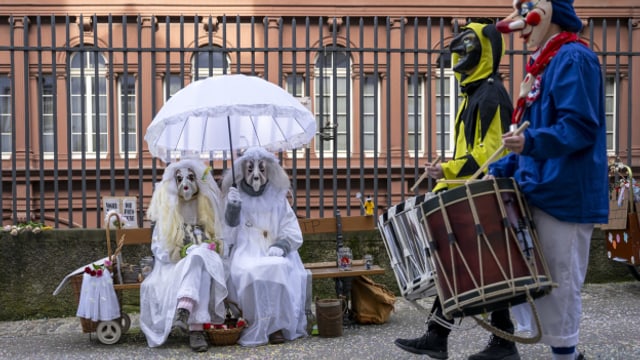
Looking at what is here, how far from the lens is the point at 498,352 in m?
4.70

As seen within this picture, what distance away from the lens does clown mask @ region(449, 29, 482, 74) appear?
4.84 meters

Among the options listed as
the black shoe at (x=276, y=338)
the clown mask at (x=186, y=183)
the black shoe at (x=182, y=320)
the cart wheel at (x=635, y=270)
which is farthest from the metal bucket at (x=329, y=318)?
the cart wheel at (x=635, y=270)

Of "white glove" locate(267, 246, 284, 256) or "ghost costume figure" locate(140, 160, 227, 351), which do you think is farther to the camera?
"white glove" locate(267, 246, 284, 256)

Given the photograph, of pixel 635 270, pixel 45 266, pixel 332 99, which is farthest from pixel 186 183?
pixel 635 270

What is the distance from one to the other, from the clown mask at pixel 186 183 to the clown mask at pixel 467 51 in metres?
2.43

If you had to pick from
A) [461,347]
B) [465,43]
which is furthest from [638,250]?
[465,43]

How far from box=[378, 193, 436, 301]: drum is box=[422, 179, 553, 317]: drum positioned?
18 centimetres

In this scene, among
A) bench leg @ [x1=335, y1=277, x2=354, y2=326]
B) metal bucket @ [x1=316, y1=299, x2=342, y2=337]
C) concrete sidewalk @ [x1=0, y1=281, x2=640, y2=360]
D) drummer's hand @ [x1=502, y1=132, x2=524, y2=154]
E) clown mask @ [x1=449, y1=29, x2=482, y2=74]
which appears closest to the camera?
drummer's hand @ [x1=502, y1=132, x2=524, y2=154]

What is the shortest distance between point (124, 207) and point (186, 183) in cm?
106

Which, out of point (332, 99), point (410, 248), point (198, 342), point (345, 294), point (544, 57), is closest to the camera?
point (544, 57)

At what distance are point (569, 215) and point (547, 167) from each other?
0.83 feet

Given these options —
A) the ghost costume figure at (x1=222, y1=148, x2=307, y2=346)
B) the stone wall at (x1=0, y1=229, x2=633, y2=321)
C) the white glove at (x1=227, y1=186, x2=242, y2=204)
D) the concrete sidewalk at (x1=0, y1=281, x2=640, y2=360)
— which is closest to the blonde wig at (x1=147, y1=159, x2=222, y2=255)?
the ghost costume figure at (x1=222, y1=148, x2=307, y2=346)

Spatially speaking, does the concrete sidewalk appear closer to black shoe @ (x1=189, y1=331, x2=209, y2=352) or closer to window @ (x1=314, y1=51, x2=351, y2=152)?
black shoe @ (x1=189, y1=331, x2=209, y2=352)

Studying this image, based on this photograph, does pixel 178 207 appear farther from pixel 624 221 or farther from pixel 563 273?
pixel 624 221
